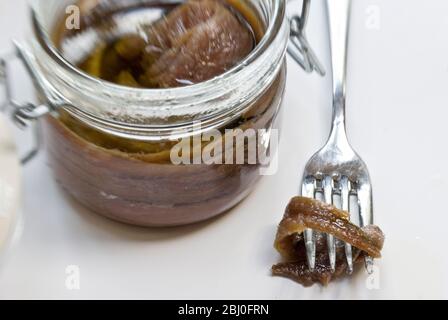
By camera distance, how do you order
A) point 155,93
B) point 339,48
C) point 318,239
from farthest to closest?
point 339,48 → point 318,239 → point 155,93

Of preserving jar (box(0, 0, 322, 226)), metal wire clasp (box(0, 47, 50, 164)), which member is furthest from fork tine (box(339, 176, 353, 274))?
metal wire clasp (box(0, 47, 50, 164))

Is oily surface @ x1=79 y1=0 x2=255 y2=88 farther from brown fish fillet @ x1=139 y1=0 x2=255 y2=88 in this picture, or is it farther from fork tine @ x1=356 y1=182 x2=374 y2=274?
fork tine @ x1=356 y1=182 x2=374 y2=274

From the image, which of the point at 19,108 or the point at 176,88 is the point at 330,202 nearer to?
the point at 176,88

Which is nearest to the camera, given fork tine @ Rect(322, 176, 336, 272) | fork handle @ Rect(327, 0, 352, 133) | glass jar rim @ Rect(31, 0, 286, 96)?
glass jar rim @ Rect(31, 0, 286, 96)

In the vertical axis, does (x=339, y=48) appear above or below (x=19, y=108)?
above

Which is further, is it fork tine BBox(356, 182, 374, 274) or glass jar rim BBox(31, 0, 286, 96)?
fork tine BBox(356, 182, 374, 274)

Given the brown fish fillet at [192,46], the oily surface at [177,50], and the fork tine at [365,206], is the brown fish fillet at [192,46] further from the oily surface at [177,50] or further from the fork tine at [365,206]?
the fork tine at [365,206]

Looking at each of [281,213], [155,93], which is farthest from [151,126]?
[281,213]
